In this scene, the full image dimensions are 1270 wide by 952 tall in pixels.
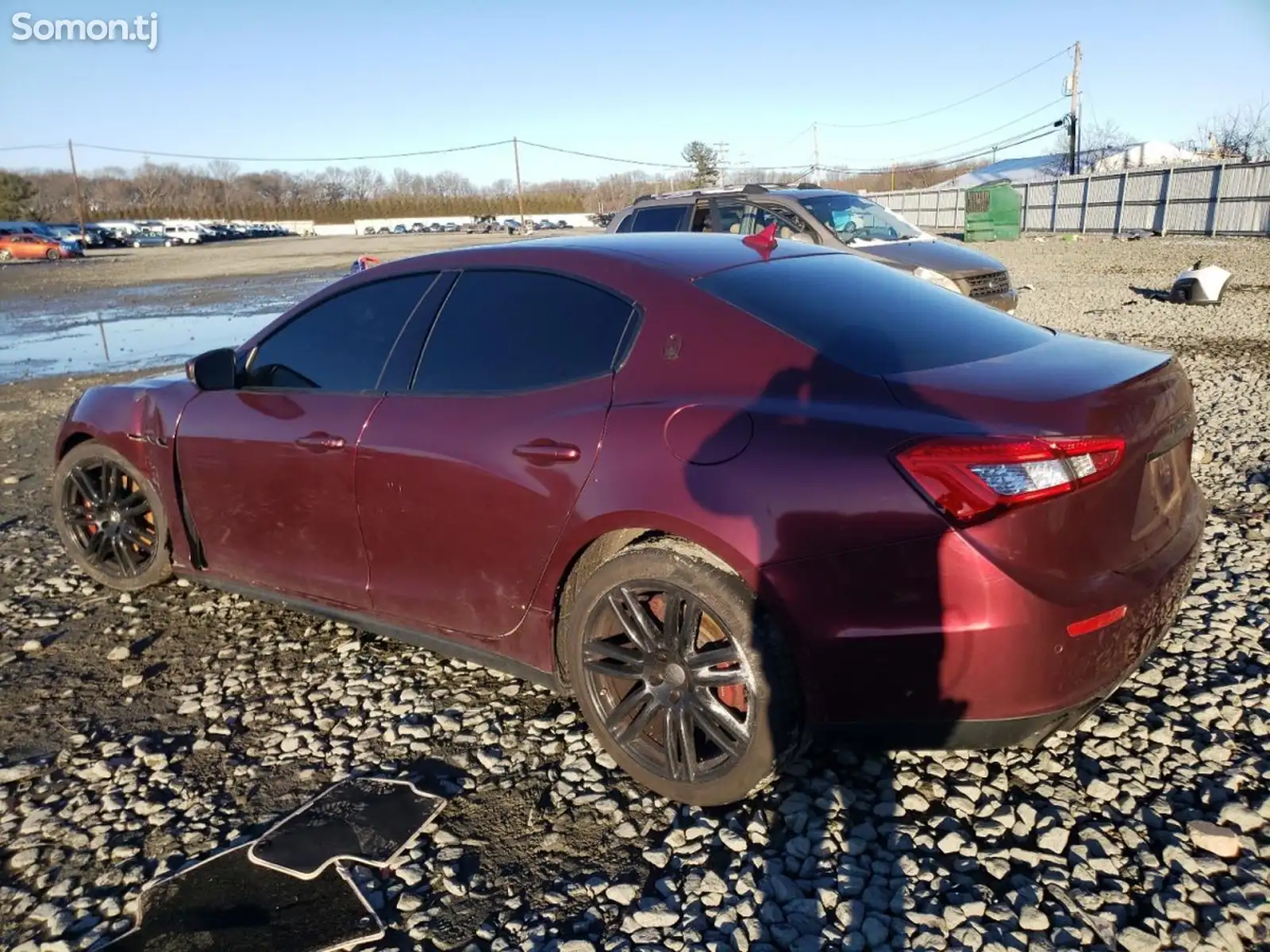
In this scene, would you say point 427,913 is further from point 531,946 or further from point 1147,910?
point 1147,910

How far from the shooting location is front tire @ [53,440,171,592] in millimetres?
4461

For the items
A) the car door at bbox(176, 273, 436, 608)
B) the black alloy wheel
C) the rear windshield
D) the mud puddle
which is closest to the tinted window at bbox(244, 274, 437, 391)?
the car door at bbox(176, 273, 436, 608)

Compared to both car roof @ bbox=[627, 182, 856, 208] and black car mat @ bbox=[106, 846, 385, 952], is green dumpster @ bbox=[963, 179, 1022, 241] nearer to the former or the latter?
car roof @ bbox=[627, 182, 856, 208]

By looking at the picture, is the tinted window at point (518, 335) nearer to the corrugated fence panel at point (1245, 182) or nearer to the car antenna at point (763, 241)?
the car antenna at point (763, 241)

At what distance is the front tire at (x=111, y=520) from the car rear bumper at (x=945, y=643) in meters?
3.34

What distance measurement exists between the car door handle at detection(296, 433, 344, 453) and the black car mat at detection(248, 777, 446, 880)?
1.25 metres

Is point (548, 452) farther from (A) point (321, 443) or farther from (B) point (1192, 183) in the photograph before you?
(B) point (1192, 183)

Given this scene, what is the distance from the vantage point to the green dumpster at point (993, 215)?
32.9m

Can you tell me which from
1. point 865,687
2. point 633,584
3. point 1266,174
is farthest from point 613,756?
point 1266,174

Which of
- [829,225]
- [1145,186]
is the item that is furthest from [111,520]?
[1145,186]

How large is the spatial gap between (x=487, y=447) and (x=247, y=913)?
152 centimetres

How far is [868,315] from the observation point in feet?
9.91

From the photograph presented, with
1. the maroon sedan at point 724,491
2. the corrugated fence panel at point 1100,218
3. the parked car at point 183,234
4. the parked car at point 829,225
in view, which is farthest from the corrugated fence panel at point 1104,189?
the parked car at point 183,234

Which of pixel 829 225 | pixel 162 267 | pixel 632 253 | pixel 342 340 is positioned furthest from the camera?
pixel 162 267
